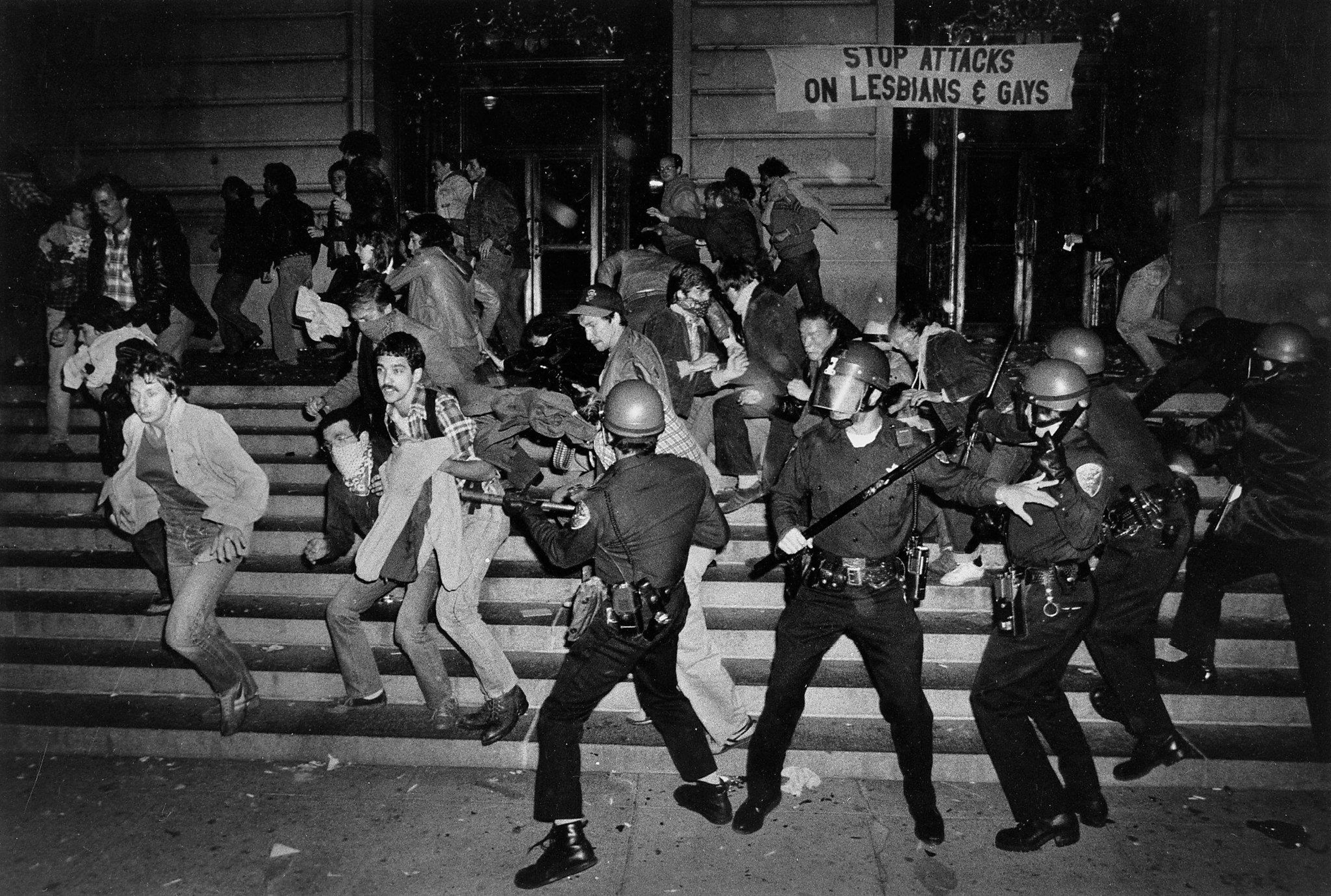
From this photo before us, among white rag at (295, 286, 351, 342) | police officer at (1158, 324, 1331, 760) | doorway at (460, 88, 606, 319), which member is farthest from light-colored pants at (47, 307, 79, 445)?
police officer at (1158, 324, 1331, 760)

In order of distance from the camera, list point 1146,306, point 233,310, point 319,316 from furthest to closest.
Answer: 1. point 233,310
2. point 1146,306
3. point 319,316

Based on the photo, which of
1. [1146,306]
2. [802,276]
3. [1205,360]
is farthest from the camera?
[1146,306]

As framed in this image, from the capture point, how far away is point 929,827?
14.3ft

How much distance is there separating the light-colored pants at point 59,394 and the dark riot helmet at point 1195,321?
29.6ft

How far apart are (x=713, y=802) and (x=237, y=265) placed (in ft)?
25.4

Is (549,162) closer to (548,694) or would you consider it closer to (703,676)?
(548,694)

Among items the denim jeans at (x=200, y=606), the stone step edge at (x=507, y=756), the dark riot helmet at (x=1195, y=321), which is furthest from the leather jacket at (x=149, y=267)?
the dark riot helmet at (x=1195, y=321)

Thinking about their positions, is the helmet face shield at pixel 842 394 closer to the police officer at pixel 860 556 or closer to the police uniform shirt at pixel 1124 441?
the police officer at pixel 860 556

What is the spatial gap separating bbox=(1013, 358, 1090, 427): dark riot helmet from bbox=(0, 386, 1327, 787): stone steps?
189 cm

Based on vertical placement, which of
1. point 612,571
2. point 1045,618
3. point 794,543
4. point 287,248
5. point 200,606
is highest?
point 287,248

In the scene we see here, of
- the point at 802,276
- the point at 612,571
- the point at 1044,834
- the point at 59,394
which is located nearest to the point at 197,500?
the point at 612,571

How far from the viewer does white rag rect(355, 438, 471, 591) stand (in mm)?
4934

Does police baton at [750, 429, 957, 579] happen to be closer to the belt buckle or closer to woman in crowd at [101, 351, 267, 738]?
the belt buckle

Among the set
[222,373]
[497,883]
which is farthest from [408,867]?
[222,373]
